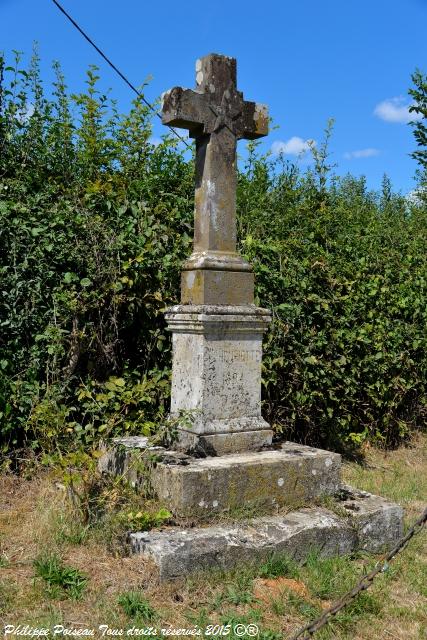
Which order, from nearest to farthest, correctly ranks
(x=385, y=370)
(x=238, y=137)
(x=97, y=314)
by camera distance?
(x=238, y=137) < (x=97, y=314) < (x=385, y=370)

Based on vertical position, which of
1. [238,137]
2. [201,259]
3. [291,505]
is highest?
[238,137]

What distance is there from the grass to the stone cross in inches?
59.7

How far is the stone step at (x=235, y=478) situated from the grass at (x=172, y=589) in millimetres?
215

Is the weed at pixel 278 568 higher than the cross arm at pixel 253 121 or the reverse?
the reverse

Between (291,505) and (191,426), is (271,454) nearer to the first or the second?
(291,505)

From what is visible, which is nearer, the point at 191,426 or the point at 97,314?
the point at 191,426

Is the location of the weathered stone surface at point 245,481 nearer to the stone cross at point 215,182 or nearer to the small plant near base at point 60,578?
the small plant near base at point 60,578

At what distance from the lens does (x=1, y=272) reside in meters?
4.70

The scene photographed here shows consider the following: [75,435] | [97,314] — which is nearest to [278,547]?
[75,435]

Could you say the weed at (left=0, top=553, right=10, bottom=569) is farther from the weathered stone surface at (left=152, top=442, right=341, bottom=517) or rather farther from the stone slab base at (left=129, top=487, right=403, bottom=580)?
the weathered stone surface at (left=152, top=442, right=341, bottom=517)

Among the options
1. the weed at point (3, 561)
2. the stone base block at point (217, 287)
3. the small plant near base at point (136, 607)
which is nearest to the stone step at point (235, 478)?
the small plant near base at point (136, 607)

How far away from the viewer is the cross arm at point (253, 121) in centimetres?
452

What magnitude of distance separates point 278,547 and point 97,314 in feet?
7.98

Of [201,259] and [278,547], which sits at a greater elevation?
[201,259]
